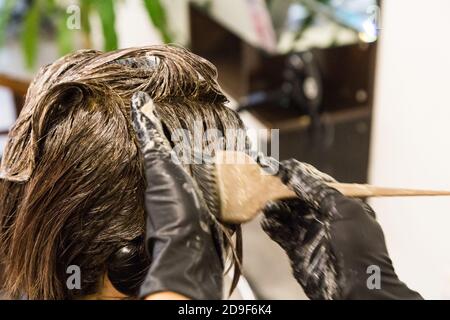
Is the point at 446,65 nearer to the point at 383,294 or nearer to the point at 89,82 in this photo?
the point at 383,294

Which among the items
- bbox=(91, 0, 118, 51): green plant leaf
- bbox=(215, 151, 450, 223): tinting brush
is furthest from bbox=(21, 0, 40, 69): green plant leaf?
bbox=(215, 151, 450, 223): tinting brush

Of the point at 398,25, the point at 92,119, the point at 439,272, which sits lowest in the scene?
the point at 439,272

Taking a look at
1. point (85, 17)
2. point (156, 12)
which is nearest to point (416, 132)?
point (156, 12)

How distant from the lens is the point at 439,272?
4.69 feet

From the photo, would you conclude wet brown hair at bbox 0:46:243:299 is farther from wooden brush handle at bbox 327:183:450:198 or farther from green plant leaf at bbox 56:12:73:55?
green plant leaf at bbox 56:12:73:55

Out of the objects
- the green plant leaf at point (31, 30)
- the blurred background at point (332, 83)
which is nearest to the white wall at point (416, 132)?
the blurred background at point (332, 83)

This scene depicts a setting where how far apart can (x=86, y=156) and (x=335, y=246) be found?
440 mm

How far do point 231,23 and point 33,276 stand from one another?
1660 millimetres

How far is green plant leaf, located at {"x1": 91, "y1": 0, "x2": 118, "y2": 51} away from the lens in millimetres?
1581

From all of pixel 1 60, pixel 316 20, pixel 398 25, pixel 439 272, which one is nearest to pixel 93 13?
pixel 316 20

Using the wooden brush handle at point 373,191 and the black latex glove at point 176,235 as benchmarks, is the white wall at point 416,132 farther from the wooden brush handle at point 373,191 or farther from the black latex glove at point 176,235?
the black latex glove at point 176,235

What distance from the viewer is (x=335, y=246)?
2.60ft

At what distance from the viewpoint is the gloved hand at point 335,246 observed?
0.78 m

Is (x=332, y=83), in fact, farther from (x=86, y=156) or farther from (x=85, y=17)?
(x=86, y=156)
